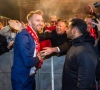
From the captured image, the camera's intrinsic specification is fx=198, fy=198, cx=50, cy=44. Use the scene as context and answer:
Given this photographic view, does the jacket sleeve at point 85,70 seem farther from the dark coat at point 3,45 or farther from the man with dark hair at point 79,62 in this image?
the dark coat at point 3,45

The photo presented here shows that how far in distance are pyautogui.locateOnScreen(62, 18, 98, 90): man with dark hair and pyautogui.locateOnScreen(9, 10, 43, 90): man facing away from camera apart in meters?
0.59

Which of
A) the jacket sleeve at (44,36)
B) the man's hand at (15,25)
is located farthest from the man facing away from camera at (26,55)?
the jacket sleeve at (44,36)

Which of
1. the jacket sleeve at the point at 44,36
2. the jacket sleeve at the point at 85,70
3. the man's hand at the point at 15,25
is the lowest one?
the jacket sleeve at the point at 85,70

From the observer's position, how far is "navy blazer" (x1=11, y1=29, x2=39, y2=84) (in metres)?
3.19

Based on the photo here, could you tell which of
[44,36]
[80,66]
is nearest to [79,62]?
[80,66]

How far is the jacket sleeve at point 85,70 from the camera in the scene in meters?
2.92

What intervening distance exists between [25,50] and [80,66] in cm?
91

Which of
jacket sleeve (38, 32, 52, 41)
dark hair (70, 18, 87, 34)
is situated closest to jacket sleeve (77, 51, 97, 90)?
dark hair (70, 18, 87, 34)

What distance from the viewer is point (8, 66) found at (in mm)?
4539

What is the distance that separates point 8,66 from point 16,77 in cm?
118

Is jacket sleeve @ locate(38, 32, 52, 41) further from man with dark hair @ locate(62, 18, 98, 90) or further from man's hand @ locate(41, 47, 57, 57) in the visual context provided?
man with dark hair @ locate(62, 18, 98, 90)

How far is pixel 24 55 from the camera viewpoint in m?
3.18

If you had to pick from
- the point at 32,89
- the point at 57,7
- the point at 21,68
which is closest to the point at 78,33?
the point at 21,68

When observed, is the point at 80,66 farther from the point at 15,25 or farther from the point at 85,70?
the point at 15,25
